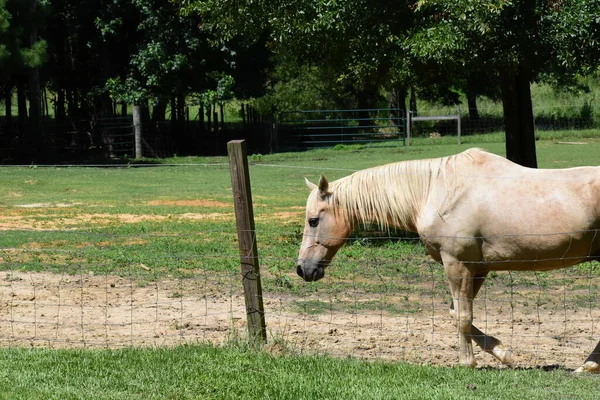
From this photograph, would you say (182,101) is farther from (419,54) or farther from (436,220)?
(436,220)

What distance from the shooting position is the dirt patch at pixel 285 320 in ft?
24.3

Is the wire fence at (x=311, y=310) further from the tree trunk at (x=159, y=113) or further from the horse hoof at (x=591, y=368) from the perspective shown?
the tree trunk at (x=159, y=113)

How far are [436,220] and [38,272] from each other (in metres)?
5.55

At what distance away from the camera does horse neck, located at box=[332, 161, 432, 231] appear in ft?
22.9

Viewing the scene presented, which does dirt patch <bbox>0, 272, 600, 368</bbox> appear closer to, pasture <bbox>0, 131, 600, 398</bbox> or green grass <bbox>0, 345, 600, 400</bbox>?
pasture <bbox>0, 131, 600, 398</bbox>

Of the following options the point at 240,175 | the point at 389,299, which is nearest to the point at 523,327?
the point at 389,299

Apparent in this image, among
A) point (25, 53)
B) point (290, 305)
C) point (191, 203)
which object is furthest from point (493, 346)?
point (25, 53)

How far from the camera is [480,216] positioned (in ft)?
22.1

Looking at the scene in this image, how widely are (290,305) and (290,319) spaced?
1.71 ft

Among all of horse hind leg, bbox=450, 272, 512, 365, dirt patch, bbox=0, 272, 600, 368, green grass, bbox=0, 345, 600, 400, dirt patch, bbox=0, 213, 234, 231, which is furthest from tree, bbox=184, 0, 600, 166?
green grass, bbox=0, 345, 600, 400

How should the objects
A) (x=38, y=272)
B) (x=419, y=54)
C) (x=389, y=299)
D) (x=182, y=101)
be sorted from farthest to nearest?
(x=182, y=101) → (x=419, y=54) → (x=38, y=272) → (x=389, y=299)

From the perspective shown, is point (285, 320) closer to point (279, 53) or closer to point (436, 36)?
point (436, 36)

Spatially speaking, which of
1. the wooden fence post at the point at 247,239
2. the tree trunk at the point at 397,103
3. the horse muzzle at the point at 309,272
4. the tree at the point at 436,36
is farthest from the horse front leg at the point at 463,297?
the tree trunk at the point at 397,103

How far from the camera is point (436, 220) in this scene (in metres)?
6.80
